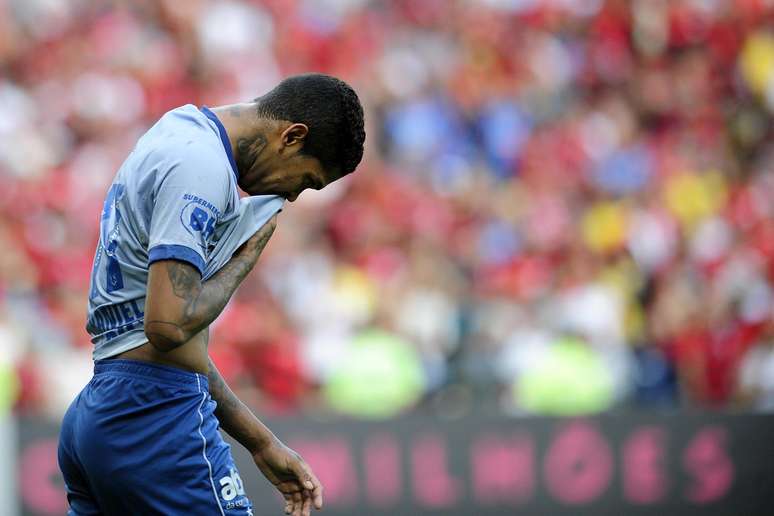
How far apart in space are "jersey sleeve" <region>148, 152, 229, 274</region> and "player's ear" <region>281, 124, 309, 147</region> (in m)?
0.31

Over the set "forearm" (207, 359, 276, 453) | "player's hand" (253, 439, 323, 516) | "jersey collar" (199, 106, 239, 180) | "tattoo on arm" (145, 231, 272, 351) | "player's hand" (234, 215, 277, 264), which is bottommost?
"player's hand" (253, 439, 323, 516)

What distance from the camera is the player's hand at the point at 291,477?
13.0ft

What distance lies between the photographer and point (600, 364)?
8.94m

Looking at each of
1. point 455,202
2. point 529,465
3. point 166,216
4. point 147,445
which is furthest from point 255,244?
point 455,202

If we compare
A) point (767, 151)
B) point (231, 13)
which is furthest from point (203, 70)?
point (767, 151)

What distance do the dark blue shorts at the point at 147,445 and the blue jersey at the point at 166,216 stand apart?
0.11 meters

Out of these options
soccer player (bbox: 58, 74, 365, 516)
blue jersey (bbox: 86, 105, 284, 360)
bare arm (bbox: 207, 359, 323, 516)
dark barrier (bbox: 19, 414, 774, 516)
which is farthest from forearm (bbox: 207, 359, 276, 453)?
dark barrier (bbox: 19, 414, 774, 516)

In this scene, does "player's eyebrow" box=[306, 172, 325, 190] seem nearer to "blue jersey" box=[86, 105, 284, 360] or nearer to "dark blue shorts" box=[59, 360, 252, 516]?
"blue jersey" box=[86, 105, 284, 360]

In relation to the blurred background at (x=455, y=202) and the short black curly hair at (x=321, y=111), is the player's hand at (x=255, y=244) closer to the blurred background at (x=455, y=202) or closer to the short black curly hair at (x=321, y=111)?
the short black curly hair at (x=321, y=111)

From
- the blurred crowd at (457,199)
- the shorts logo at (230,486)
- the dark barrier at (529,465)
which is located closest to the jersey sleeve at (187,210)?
the shorts logo at (230,486)

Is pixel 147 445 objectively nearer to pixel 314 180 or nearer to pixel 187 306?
pixel 187 306

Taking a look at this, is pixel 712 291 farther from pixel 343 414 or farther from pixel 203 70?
pixel 203 70

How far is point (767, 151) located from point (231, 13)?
5616 mm

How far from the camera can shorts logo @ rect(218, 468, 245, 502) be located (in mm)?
3545
